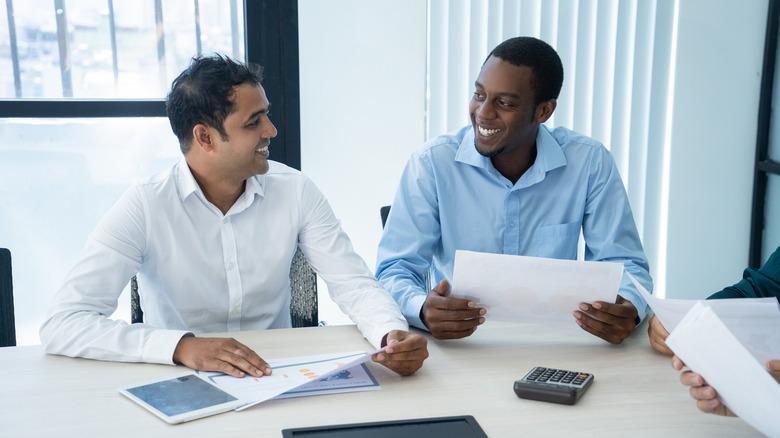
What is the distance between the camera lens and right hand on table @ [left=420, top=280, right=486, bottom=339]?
1670mm

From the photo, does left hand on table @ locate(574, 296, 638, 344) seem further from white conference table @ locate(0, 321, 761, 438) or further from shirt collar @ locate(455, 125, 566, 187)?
shirt collar @ locate(455, 125, 566, 187)

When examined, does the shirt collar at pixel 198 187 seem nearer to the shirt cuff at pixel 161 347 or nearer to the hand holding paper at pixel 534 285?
the shirt cuff at pixel 161 347

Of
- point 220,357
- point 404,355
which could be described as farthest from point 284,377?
point 404,355

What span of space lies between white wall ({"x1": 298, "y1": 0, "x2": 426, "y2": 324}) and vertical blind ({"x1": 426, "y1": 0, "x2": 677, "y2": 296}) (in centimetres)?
9

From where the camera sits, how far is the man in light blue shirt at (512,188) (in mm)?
2162

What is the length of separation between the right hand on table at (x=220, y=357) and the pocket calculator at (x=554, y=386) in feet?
1.69

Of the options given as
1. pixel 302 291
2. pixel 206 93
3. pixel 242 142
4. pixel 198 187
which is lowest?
pixel 302 291

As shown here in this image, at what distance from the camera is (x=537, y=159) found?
7.29 ft

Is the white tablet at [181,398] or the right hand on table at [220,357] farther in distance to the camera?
the right hand on table at [220,357]

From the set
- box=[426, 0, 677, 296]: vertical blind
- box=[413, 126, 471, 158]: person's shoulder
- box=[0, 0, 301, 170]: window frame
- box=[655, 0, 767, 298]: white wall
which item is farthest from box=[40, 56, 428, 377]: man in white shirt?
box=[655, 0, 767, 298]: white wall

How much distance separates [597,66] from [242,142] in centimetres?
189

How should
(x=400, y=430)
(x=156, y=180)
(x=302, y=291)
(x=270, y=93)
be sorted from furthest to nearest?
(x=270, y=93), (x=302, y=291), (x=156, y=180), (x=400, y=430)

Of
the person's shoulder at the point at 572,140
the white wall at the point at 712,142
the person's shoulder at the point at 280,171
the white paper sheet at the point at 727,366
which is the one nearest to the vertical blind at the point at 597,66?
the white wall at the point at 712,142

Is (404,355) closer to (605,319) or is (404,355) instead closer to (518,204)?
(605,319)
